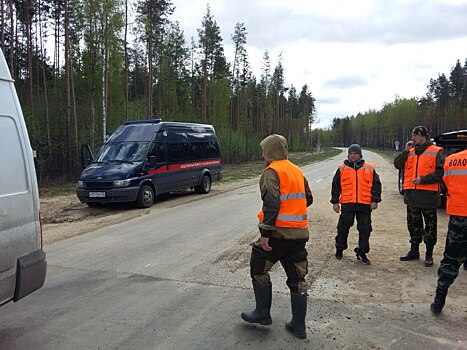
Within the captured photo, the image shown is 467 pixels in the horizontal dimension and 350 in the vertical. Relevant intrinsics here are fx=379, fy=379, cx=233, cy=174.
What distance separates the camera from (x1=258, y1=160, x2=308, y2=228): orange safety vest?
3.44 metres

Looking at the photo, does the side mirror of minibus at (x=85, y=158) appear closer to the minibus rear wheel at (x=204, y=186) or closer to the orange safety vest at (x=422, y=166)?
the minibus rear wheel at (x=204, y=186)

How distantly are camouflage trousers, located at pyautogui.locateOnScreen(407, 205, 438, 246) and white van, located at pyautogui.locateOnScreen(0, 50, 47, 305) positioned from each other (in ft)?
16.7

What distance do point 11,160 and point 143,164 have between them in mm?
8110

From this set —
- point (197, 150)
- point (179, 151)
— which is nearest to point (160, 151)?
point (179, 151)

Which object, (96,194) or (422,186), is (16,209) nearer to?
(422,186)

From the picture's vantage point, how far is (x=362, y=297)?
14.5ft

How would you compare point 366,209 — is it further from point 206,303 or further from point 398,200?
point 398,200

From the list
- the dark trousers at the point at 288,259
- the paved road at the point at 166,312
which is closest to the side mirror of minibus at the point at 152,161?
the paved road at the point at 166,312

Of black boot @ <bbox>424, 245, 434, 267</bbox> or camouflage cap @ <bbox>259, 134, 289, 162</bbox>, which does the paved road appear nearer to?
camouflage cap @ <bbox>259, 134, 289, 162</bbox>

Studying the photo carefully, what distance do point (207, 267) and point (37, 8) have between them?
81.3ft

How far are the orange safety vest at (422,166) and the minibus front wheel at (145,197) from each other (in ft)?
24.4

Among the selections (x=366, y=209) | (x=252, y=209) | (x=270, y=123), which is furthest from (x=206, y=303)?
(x=270, y=123)

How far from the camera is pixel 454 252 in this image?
402 centimetres

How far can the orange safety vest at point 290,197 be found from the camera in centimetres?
344
